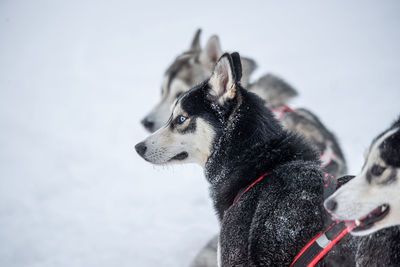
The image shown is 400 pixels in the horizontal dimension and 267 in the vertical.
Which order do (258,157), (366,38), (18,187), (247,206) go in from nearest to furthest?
(247,206)
(258,157)
(18,187)
(366,38)

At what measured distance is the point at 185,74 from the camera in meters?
3.97

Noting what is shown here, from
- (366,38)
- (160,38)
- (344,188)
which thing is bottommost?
(366,38)

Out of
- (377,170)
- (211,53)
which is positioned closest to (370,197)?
(377,170)

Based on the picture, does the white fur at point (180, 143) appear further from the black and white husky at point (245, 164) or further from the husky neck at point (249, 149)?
the husky neck at point (249, 149)

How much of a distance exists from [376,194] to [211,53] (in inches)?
115

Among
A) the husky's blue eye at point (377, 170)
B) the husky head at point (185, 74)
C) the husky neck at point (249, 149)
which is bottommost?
the husky's blue eye at point (377, 170)

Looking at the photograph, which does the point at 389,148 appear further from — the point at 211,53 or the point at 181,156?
the point at 211,53

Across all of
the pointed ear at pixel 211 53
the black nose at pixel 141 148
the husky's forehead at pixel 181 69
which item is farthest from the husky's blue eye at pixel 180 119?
A: the pointed ear at pixel 211 53

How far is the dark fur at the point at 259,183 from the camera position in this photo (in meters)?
1.60

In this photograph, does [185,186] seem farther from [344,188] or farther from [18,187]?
[344,188]

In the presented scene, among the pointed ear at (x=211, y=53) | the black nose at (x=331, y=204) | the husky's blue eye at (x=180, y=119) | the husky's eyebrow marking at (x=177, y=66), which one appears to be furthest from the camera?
the husky's eyebrow marking at (x=177, y=66)

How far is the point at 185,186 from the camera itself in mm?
4805

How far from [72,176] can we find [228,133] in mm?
3657

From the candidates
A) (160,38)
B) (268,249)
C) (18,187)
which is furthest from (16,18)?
(268,249)
